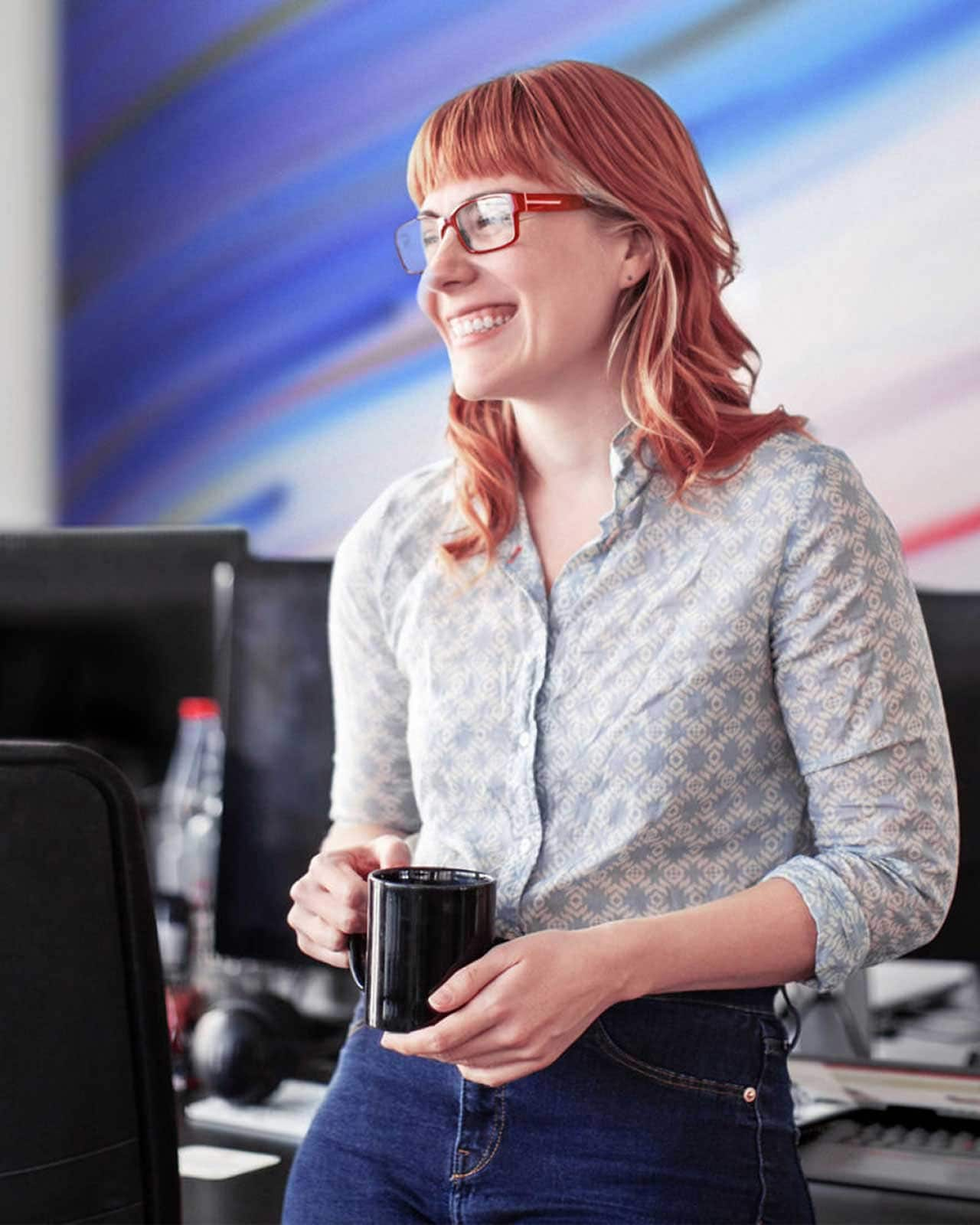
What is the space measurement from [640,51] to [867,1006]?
1.87 m

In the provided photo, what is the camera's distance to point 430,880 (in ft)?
3.37

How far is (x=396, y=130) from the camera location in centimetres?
315

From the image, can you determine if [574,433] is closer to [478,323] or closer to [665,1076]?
[478,323]

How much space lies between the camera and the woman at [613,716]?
1070mm

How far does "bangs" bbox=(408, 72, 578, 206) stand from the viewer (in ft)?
4.01

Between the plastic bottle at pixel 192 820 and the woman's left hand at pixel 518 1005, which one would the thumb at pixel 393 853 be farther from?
the plastic bottle at pixel 192 820

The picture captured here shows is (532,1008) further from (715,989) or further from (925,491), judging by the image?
(925,491)

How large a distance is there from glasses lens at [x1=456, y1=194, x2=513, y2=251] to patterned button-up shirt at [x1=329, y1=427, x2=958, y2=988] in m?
0.19

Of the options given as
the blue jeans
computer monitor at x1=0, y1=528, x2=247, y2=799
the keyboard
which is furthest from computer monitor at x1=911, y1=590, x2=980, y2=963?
computer monitor at x1=0, y1=528, x2=247, y2=799

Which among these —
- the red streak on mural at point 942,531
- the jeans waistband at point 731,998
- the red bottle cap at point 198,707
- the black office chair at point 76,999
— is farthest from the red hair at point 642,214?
the red streak on mural at point 942,531

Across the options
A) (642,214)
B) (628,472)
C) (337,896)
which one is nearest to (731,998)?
(337,896)

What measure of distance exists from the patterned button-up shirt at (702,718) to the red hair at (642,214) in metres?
0.03

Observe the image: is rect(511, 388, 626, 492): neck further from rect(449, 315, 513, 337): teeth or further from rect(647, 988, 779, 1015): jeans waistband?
rect(647, 988, 779, 1015): jeans waistband

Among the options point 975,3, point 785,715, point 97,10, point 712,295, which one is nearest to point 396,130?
point 97,10
